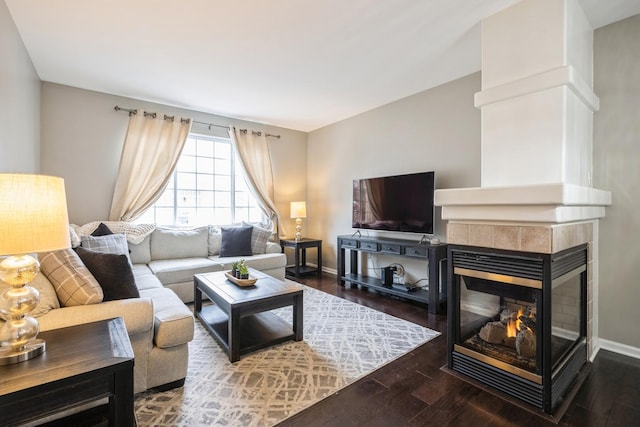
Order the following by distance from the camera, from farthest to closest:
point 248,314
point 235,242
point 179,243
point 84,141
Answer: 1. point 235,242
2. point 179,243
3. point 84,141
4. point 248,314

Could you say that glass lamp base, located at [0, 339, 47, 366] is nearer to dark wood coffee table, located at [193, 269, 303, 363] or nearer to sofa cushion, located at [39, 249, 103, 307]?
sofa cushion, located at [39, 249, 103, 307]

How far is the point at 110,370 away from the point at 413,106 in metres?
3.89

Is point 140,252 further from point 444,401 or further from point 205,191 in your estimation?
point 444,401

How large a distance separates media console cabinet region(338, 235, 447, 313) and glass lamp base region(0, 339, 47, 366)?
3.07 metres

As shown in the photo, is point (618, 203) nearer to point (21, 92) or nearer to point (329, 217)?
point (329, 217)

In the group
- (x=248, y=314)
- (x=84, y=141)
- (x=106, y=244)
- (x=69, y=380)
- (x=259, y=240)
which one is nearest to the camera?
(x=69, y=380)

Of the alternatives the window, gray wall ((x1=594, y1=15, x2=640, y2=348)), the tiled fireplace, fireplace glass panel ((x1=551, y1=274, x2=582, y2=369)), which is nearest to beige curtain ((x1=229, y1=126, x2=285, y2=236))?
the window

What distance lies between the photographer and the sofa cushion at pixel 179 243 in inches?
154

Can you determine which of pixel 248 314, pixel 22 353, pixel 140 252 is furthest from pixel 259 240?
pixel 22 353

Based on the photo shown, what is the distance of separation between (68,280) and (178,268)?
5.91 ft

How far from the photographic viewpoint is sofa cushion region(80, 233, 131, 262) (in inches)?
119

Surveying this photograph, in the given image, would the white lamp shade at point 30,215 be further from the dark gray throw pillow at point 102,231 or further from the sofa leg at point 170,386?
the dark gray throw pillow at point 102,231

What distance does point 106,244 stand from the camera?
3.11 m

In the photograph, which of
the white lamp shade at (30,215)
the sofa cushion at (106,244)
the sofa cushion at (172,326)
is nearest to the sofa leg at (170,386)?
the sofa cushion at (172,326)
